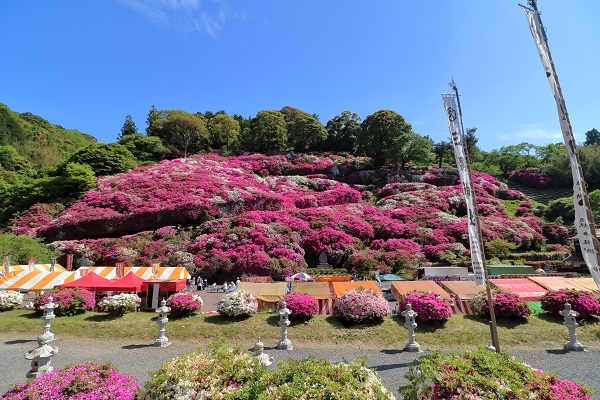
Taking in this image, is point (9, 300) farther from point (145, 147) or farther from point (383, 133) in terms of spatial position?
point (383, 133)

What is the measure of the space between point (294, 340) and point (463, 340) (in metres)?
5.22

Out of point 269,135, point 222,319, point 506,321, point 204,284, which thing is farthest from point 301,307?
point 269,135

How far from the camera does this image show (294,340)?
429 inches

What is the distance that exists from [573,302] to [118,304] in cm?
1619

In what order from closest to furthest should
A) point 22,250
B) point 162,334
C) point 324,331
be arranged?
1. point 162,334
2. point 324,331
3. point 22,250

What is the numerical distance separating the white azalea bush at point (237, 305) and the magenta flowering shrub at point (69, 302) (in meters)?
5.57

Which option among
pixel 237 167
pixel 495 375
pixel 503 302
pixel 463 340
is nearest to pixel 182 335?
pixel 463 340

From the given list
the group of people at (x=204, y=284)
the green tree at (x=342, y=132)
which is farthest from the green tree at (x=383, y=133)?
the group of people at (x=204, y=284)

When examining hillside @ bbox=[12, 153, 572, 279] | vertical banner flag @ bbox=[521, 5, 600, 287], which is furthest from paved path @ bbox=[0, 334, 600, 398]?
hillside @ bbox=[12, 153, 572, 279]

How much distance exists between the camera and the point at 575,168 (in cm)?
618

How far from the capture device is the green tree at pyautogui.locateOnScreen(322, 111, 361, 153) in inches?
2660

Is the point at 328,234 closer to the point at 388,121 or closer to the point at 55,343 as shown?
the point at 55,343

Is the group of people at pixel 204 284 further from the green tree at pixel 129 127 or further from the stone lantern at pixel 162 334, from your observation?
the green tree at pixel 129 127

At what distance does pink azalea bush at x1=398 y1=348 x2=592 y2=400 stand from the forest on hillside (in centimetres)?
2133
